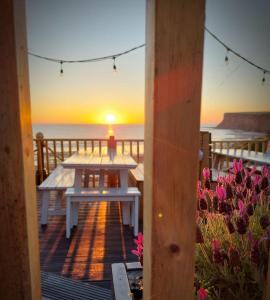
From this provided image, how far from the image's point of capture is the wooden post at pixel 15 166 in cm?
50

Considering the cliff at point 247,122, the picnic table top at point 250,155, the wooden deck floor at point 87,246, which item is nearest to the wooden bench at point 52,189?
the wooden deck floor at point 87,246

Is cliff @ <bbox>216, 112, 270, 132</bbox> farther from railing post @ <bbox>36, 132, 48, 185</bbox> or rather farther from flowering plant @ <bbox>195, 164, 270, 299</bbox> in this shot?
flowering plant @ <bbox>195, 164, 270, 299</bbox>

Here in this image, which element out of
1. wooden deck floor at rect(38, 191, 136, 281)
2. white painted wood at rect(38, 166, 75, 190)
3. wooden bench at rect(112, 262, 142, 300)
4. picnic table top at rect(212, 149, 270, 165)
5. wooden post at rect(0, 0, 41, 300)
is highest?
wooden post at rect(0, 0, 41, 300)

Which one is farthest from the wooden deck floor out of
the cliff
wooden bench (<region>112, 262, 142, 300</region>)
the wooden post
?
the cliff

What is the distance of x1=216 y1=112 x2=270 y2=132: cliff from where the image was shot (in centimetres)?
745

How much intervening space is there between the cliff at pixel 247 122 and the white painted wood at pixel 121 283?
6.92 meters

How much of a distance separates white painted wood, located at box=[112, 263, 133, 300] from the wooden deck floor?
88 cm

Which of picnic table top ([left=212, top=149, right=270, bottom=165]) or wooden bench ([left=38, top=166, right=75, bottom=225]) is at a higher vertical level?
picnic table top ([left=212, top=149, right=270, bottom=165])

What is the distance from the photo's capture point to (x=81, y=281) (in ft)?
6.56

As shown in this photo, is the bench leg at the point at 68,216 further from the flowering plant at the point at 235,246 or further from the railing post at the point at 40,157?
the railing post at the point at 40,157

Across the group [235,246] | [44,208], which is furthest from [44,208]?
[235,246]

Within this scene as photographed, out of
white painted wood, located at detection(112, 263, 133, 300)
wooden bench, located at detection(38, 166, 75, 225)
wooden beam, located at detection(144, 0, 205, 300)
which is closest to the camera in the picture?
wooden beam, located at detection(144, 0, 205, 300)

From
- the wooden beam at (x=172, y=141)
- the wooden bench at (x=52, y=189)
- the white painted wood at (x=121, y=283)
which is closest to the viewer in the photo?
the wooden beam at (x=172, y=141)

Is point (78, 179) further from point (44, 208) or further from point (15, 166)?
point (15, 166)
